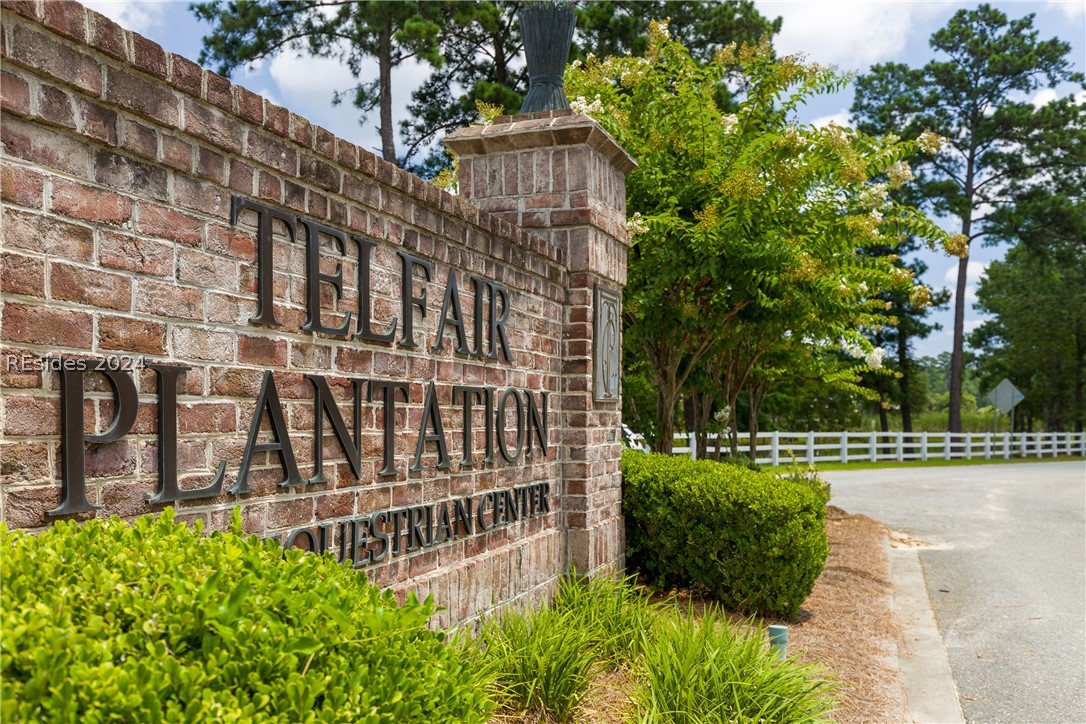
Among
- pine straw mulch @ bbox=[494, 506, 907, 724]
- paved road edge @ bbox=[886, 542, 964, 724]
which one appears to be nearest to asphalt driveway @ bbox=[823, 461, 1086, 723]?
Result: paved road edge @ bbox=[886, 542, 964, 724]

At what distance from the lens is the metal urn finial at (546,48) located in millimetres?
5879

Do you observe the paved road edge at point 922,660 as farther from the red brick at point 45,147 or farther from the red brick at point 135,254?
the red brick at point 45,147

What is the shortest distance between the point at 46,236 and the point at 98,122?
0.37m

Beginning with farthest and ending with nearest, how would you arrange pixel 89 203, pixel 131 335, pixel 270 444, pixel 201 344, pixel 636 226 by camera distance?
pixel 636 226
pixel 270 444
pixel 201 344
pixel 131 335
pixel 89 203

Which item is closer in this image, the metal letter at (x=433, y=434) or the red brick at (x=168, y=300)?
the red brick at (x=168, y=300)

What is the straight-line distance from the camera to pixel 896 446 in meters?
27.7

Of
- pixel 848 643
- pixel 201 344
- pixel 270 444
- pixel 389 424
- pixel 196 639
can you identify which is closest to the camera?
pixel 196 639

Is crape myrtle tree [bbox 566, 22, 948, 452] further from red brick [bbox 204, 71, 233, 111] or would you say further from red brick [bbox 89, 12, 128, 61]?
red brick [bbox 89, 12, 128, 61]

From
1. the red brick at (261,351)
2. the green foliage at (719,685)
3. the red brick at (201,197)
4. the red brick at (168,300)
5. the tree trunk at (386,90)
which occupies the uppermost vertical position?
the tree trunk at (386,90)

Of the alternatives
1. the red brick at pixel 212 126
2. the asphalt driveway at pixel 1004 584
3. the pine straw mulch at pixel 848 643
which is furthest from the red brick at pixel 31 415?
the asphalt driveway at pixel 1004 584

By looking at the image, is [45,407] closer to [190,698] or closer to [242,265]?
[242,265]

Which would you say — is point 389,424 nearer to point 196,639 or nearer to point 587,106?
point 196,639

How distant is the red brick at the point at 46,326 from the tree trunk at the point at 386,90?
17685 mm

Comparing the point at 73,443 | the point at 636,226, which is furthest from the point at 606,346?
the point at 73,443
